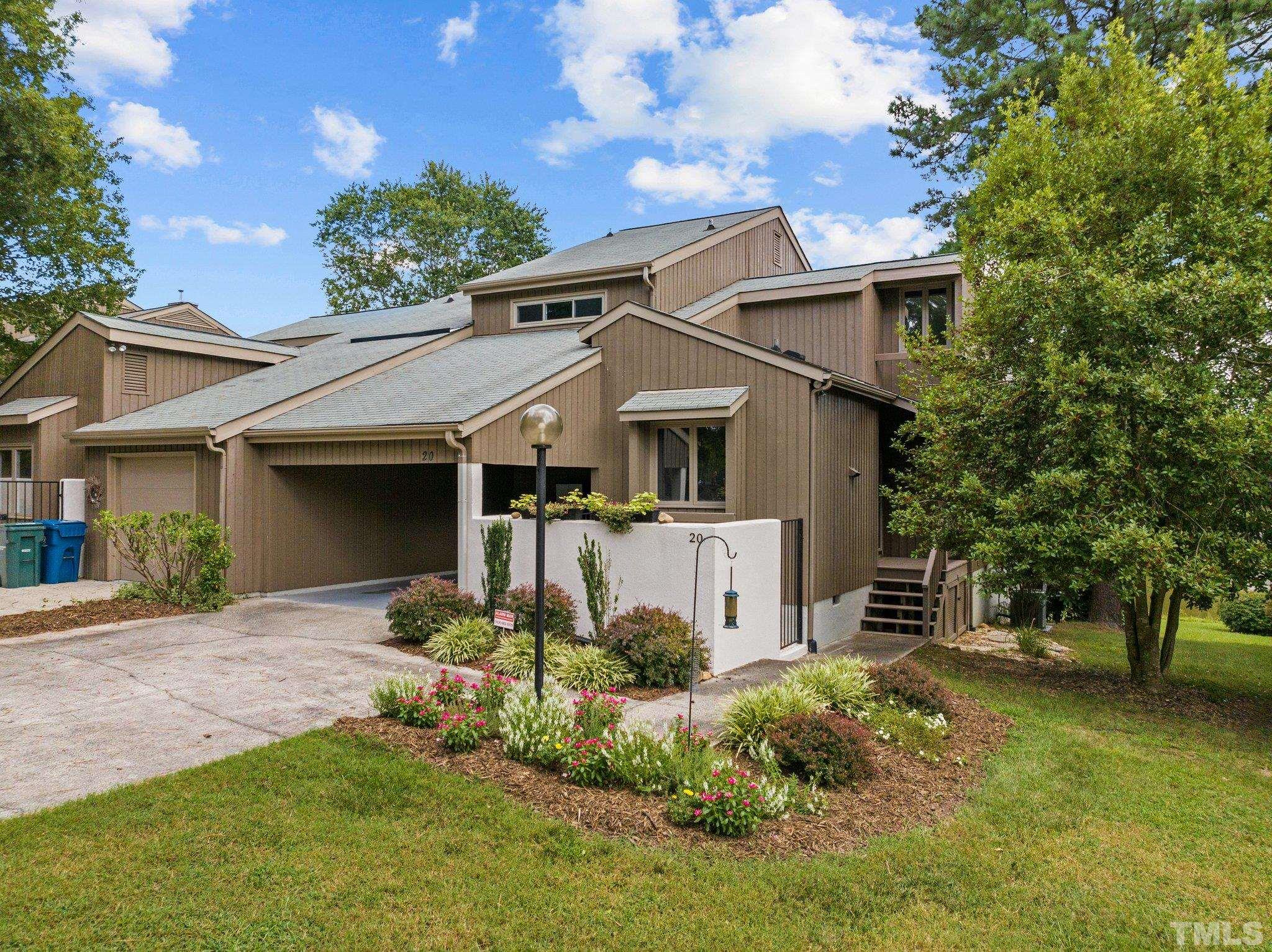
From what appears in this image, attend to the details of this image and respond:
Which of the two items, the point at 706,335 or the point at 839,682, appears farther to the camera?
the point at 706,335

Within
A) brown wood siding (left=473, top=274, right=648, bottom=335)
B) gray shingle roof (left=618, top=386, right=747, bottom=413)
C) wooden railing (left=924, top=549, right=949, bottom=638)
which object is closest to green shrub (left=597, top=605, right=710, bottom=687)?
gray shingle roof (left=618, top=386, right=747, bottom=413)

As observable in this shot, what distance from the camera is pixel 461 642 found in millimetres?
8789

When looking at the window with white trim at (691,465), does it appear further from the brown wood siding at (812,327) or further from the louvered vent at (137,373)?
the louvered vent at (137,373)

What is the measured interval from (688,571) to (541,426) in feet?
10.6

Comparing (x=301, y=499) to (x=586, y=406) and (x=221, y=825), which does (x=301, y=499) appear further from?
(x=221, y=825)

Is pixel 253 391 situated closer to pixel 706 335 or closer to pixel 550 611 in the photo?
pixel 706 335

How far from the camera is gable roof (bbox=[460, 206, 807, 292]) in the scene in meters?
16.4

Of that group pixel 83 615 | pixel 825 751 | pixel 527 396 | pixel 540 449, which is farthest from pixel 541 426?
pixel 83 615

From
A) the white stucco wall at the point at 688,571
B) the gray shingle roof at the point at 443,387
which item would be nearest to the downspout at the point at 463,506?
→ the gray shingle roof at the point at 443,387

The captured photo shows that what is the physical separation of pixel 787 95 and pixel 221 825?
20.7m

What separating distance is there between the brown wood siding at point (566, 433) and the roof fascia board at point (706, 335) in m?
0.87

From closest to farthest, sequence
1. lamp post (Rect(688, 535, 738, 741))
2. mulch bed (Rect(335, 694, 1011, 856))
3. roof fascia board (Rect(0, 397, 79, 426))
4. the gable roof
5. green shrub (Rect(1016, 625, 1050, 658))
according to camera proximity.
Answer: mulch bed (Rect(335, 694, 1011, 856)), lamp post (Rect(688, 535, 738, 741)), green shrub (Rect(1016, 625, 1050, 658)), roof fascia board (Rect(0, 397, 79, 426)), the gable roof

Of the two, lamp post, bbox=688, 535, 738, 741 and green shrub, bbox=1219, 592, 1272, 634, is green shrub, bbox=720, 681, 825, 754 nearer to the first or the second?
lamp post, bbox=688, 535, 738, 741

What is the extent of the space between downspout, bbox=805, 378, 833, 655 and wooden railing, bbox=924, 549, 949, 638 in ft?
6.89
